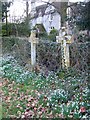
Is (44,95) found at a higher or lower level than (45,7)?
lower

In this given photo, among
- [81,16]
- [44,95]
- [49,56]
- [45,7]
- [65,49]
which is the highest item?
[45,7]

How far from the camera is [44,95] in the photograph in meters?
3.33

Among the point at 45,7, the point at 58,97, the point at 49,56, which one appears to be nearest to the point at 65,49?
the point at 49,56

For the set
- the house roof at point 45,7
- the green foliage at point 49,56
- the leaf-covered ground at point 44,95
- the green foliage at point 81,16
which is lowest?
the leaf-covered ground at point 44,95

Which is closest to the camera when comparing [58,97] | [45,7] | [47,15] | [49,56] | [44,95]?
[58,97]

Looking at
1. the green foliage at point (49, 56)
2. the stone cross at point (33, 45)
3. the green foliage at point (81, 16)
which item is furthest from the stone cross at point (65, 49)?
the stone cross at point (33, 45)

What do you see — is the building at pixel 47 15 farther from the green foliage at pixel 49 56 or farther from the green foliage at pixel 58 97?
the green foliage at pixel 58 97

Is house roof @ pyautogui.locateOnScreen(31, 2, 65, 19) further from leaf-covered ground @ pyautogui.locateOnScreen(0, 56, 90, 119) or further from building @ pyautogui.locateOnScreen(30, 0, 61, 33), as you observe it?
leaf-covered ground @ pyautogui.locateOnScreen(0, 56, 90, 119)

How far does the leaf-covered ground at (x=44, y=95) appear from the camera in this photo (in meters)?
2.78

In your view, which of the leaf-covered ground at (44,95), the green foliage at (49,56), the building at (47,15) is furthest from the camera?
the building at (47,15)

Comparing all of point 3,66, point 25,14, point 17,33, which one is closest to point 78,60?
point 3,66

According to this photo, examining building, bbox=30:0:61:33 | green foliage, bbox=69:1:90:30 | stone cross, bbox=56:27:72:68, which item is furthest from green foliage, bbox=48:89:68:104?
building, bbox=30:0:61:33

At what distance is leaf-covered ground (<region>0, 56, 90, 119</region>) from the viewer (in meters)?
2.78

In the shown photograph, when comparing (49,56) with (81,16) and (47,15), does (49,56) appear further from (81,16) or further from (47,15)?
(47,15)
